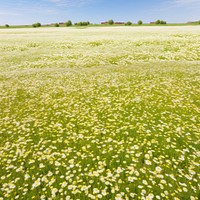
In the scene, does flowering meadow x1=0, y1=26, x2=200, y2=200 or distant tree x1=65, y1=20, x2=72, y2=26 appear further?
distant tree x1=65, y1=20, x2=72, y2=26

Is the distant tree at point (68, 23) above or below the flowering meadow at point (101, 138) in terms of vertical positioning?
below

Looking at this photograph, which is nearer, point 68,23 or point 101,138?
point 101,138

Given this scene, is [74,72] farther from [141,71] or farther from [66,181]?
[66,181]

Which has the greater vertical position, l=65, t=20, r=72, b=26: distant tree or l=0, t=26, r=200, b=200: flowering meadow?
l=0, t=26, r=200, b=200: flowering meadow

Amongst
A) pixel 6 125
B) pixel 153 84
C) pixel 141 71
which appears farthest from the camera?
pixel 141 71

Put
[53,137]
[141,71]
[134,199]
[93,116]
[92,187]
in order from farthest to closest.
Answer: [141,71], [93,116], [53,137], [92,187], [134,199]

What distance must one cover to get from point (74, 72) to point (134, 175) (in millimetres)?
19095

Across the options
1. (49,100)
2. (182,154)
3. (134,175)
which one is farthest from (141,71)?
(134,175)

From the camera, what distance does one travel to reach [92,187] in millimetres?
6789

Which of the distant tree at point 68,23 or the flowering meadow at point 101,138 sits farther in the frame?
the distant tree at point 68,23

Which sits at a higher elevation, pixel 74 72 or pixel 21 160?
pixel 21 160

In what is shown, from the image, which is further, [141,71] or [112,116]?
[141,71]

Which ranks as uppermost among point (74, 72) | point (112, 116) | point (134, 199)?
point (134, 199)

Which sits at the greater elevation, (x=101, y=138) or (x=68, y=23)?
(x=101, y=138)
